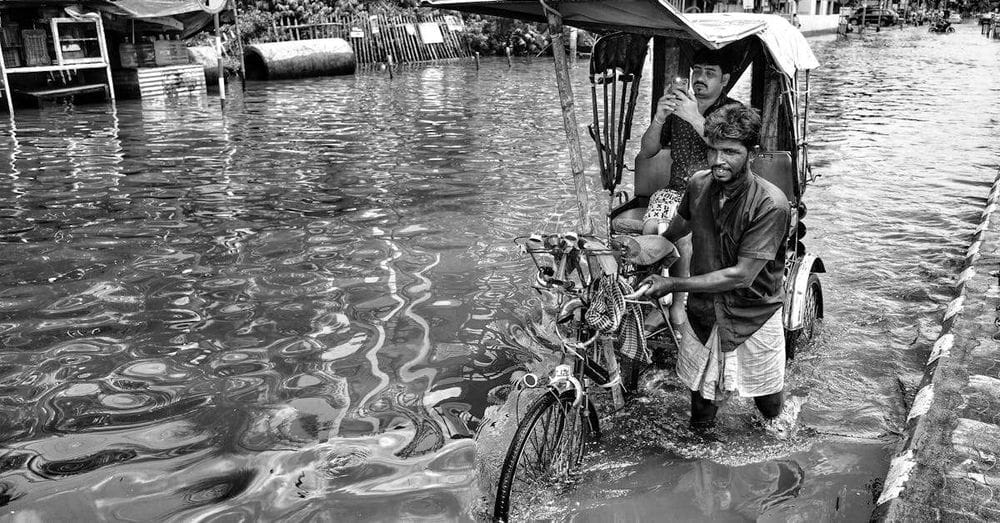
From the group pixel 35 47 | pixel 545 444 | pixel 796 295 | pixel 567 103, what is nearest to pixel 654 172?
pixel 796 295

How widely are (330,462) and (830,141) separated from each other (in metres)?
13.4

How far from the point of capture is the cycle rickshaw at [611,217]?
3.69 meters

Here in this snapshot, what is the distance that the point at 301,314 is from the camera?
6.48m

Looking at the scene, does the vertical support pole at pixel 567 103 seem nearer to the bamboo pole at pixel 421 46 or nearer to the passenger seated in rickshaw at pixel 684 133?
the passenger seated in rickshaw at pixel 684 133

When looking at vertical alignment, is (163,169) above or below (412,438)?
above

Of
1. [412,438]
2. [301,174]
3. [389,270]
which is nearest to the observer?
[412,438]

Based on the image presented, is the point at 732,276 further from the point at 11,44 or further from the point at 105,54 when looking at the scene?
the point at 105,54

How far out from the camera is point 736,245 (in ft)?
12.5

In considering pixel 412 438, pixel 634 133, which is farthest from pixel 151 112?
pixel 412 438

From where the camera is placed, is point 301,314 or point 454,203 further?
point 454,203

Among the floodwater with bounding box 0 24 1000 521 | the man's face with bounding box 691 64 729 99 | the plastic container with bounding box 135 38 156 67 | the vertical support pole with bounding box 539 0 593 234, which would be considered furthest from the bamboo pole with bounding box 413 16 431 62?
the vertical support pole with bounding box 539 0 593 234

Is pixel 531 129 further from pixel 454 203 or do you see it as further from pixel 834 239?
pixel 834 239

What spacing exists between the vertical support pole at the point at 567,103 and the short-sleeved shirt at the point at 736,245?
22.8 inches

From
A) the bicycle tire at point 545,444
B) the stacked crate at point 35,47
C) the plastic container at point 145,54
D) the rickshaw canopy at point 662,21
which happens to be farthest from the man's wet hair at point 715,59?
the plastic container at point 145,54
